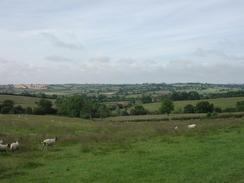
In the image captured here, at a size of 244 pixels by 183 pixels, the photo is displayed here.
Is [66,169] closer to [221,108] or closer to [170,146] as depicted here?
[170,146]

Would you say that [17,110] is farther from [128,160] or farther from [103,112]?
[128,160]

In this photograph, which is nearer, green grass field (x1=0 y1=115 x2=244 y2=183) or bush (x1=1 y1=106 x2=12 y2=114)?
green grass field (x1=0 y1=115 x2=244 y2=183)

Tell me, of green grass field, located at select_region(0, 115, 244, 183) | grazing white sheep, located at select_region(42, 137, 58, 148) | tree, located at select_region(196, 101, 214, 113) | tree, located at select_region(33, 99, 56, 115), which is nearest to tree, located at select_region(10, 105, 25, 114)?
tree, located at select_region(33, 99, 56, 115)

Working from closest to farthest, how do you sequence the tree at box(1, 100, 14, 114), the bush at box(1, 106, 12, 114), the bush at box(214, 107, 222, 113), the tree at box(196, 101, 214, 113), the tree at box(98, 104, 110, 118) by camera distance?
the bush at box(214, 107, 222, 113) → the tree at box(196, 101, 214, 113) → the bush at box(1, 106, 12, 114) → the tree at box(1, 100, 14, 114) → the tree at box(98, 104, 110, 118)

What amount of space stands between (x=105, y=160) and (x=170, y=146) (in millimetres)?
6396

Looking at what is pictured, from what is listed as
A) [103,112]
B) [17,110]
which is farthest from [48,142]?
[17,110]

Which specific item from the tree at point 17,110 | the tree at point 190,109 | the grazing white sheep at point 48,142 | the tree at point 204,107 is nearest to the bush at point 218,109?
the tree at point 204,107

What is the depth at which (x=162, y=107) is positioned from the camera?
98.1m

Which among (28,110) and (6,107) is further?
(6,107)

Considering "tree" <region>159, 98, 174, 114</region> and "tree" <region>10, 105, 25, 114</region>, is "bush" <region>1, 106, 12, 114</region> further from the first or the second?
"tree" <region>159, 98, 174, 114</region>

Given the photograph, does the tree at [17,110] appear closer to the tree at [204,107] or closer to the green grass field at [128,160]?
the tree at [204,107]

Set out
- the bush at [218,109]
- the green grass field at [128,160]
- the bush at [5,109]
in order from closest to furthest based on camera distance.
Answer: the green grass field at [128,160] → the bush at [218,109] → the bush at [5,109]

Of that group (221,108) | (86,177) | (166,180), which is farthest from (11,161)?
(221,108)

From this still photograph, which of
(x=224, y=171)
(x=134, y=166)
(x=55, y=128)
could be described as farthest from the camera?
(x=55, y=128)
